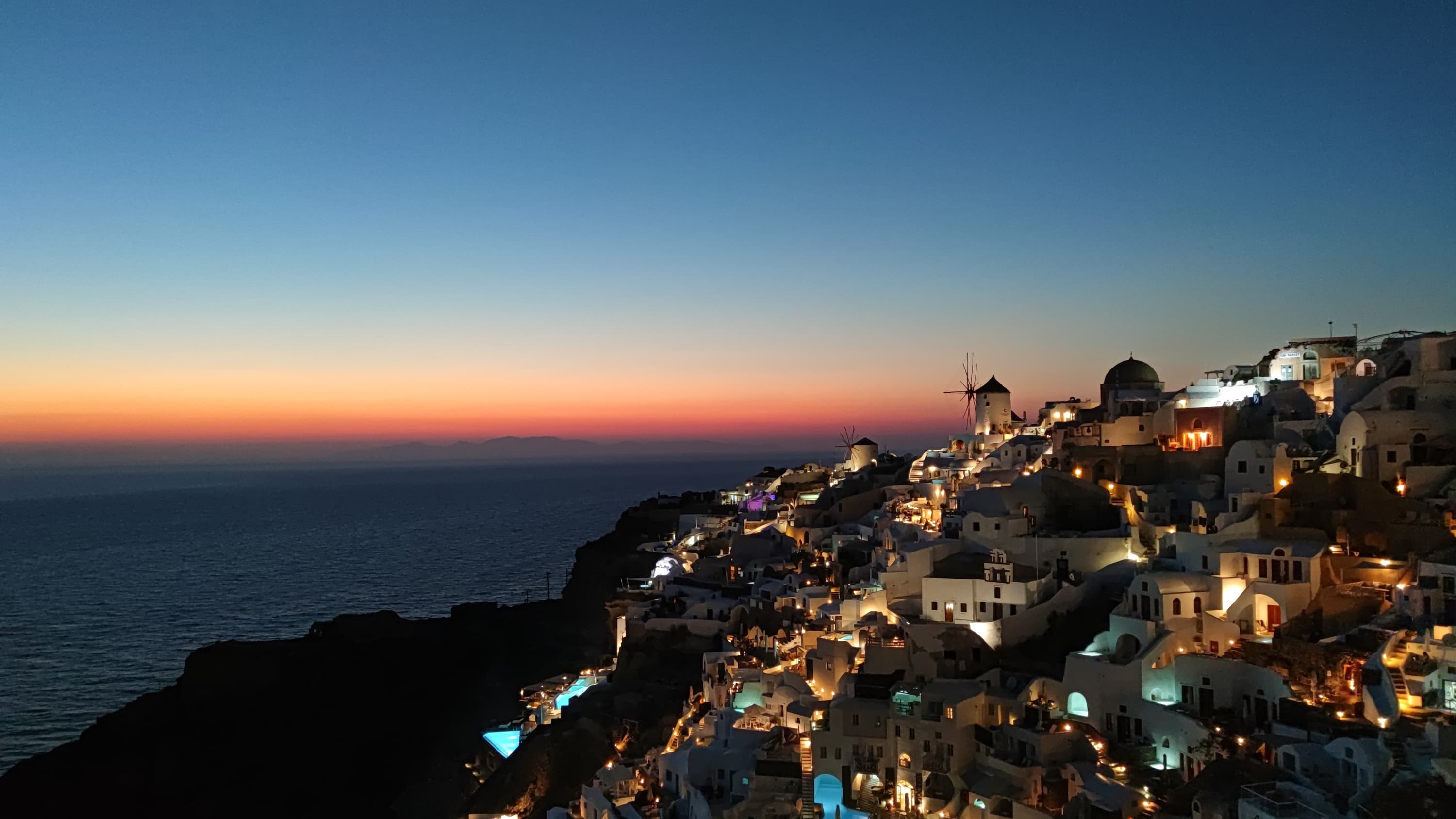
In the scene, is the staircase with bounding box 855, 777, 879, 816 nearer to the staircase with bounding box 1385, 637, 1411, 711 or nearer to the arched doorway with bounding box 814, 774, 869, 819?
the arched doorway with bounding box 814, 774, 869, 819

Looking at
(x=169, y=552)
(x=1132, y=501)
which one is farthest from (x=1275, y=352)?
(x=169, y=552)

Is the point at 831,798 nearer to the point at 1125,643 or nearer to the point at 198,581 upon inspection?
the point at 1125,643

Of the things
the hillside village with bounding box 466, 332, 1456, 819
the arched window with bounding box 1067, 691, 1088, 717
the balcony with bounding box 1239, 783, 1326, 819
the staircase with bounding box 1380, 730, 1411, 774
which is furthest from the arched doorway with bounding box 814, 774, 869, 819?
the staircase with bounding box 1380, 730, 1411, 774

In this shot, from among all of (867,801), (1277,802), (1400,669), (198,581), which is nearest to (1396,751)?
(1277,802)

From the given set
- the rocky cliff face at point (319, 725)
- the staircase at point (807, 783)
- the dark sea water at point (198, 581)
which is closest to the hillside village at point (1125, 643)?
the staircase at point (807, 783)

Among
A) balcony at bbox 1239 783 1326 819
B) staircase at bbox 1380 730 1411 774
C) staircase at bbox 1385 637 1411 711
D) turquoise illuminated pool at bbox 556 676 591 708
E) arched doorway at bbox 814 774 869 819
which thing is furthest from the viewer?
turquoise illuminated pool at bbox 556 676 591 708

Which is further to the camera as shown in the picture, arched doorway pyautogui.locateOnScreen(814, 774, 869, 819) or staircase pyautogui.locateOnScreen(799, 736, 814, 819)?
arched doorway pyautogui.locateOnScreen(814, 774, 869, 819)
